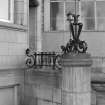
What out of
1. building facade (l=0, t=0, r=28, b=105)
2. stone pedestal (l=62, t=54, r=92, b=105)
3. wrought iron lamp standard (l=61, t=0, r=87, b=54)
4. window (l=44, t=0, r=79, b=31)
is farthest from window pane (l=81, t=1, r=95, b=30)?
stone pedestal (l=62, t=54, r=92, b=105)

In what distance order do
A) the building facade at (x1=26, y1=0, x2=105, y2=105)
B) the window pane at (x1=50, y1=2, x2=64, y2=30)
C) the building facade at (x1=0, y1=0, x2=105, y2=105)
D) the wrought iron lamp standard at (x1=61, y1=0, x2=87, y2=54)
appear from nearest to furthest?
the wrought iron lamp standard at (x1=61, y1=0, x2=87, y2=54)
the building facade at (x1=0, y1=0, x2=105, y2=105)
the building facade at (x1=26, y1=0, x2=105, y2=105)
the window pane at (x1=50, y1=2, x2=64, y2=30)

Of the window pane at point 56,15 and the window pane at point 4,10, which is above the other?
the window pane at point 56,15

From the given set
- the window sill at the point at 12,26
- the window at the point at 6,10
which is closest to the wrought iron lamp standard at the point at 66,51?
the window sill at the point at 12,26

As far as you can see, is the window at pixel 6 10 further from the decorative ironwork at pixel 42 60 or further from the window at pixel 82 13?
the window at pixel 82 13

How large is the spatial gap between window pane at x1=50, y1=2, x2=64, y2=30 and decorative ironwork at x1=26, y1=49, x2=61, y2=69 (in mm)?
8618

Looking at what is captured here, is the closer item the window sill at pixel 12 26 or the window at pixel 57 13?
the window sill at pixel 12 26

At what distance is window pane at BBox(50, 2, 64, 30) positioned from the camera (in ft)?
59.8

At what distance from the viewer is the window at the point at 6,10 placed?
9383 mm

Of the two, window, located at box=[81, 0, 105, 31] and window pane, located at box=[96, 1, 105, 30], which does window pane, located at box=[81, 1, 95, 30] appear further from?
window pane, located at box=[96, 1, 105, 30]

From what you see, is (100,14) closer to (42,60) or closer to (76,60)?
(42,60)

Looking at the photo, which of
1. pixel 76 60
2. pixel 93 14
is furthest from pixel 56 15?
pixel 76 60

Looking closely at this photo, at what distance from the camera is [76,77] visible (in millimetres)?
7562

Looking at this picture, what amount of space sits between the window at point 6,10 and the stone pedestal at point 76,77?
3326 mm

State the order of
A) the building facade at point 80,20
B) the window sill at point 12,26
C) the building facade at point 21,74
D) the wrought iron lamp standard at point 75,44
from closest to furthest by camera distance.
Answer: the wrought iron lamp standard at point 75,44
the building facade at point 21,74
the window sill at point 12,26
the building facade at point 80,20
